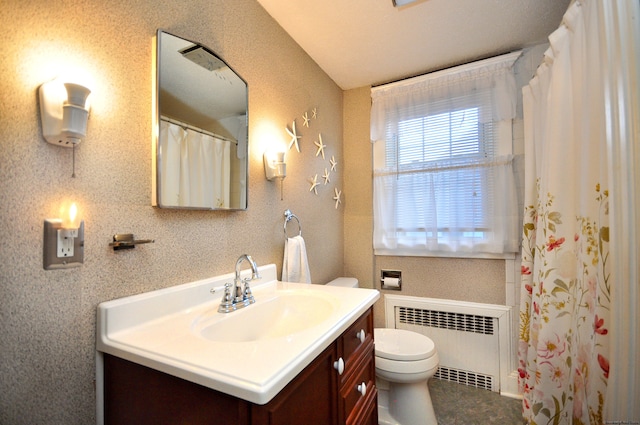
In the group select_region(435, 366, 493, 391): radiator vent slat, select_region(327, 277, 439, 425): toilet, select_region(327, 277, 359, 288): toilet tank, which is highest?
select_region(327, 277, 359, 288): toilet tank

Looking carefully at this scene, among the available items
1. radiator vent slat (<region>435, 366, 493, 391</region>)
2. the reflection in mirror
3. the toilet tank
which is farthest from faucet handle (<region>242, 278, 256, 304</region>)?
radiator vent slat (<region>435, 366, 493, 391</region>)

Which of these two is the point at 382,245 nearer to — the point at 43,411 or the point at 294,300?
the point at 294,300

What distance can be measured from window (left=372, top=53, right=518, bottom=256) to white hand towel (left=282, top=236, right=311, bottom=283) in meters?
0.87

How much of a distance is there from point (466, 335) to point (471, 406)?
42 centimetres

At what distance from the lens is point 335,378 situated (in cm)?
90

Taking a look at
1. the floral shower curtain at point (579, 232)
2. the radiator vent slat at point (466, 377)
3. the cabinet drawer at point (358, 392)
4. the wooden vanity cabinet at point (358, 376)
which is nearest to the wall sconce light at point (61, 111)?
the wooden vanity cabinet at point (358, 376)

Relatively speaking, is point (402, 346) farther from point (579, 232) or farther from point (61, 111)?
point (61, 111)

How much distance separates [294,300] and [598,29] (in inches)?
55.7

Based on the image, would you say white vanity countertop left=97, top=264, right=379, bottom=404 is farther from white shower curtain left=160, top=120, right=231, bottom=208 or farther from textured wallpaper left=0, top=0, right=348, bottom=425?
white shower curtain left=160, top=120, right=231, bottom=208

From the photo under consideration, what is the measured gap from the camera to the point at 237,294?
3.56 feet

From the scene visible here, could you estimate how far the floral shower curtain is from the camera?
793 mm

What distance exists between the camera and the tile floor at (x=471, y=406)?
1.67m

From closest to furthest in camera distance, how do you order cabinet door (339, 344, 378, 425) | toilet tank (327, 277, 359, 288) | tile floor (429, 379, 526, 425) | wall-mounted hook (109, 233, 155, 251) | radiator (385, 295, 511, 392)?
wall-mounted hook (109, 233, 155, 251) → cabinet door (339, 344, 378, 425) → tile floor (429, 379, 526, 425) → radiator (385, 295, 511, 392) → toilet tank (327, 277, 359, 288)

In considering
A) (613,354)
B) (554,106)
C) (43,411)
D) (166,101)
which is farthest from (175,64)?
(613,354)
